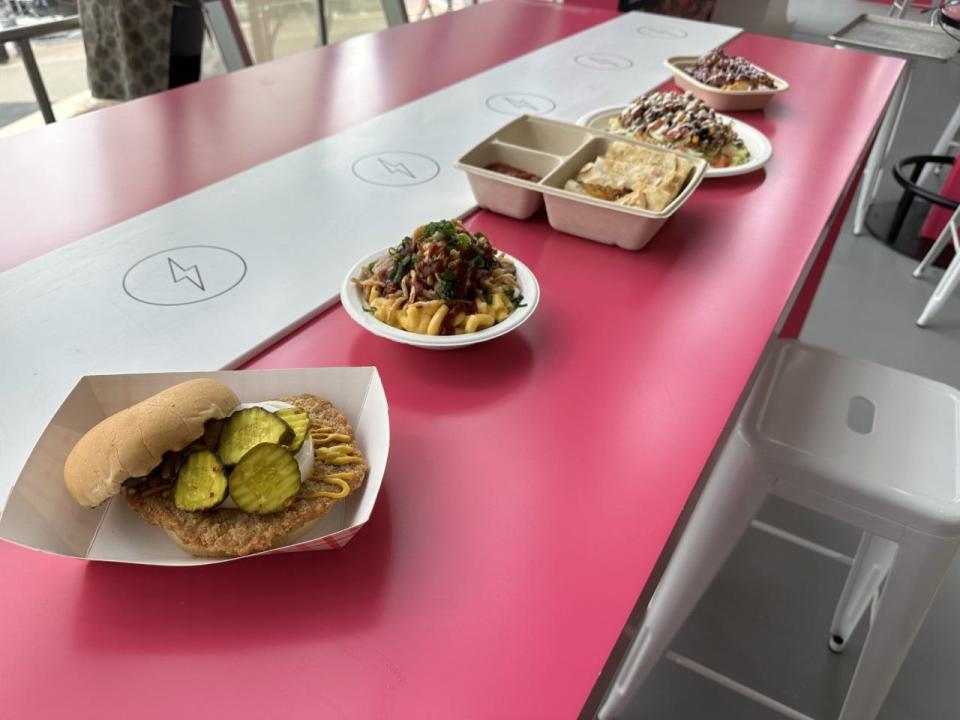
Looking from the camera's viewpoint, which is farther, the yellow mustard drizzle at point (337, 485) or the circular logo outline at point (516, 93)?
the circular logo outline at point (516, 93)

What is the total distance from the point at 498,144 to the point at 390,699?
3.31 feet

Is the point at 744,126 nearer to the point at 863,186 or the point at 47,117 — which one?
the point at 863,186

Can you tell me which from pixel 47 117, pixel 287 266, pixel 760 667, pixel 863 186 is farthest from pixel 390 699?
pixel 863 186

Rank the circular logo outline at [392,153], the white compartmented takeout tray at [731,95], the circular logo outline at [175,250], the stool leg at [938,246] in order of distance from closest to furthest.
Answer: the circular logo outline at [175,250], the circular logo outline at [392,153], the white compartmented takeout tray at [731,95], the stool leg at [938,246]

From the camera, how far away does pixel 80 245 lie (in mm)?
1133

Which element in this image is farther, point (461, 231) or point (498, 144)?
point (498, 144)

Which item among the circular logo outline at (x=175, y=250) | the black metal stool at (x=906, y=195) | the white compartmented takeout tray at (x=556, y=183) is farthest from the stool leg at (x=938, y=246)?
the circular logo outline at (x=175, y=250)

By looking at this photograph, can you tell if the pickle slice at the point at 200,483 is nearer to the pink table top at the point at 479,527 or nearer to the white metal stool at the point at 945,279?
the pink table top at the point at 479,527

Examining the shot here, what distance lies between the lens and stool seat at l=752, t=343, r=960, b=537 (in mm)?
1063

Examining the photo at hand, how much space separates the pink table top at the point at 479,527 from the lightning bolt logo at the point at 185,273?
20cm

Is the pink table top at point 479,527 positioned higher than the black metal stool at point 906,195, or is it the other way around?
the pink table top at point 479,527

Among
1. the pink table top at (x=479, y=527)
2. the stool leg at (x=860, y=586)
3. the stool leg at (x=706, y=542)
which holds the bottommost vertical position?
the stool leg at (x=860, y=586)

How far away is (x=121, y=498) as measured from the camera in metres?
0.69

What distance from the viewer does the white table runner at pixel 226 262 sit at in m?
0.90
